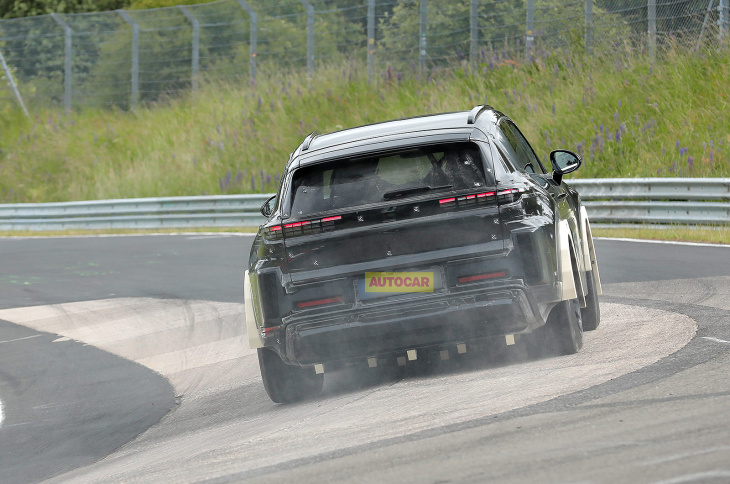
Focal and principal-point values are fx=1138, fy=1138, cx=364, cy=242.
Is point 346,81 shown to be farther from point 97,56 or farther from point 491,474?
point 491,474

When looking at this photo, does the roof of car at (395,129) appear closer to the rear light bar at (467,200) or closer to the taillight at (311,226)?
the rear light bar at (467,200)

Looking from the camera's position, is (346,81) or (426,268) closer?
(426,268)

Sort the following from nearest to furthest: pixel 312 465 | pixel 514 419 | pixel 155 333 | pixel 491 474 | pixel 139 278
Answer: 1. pixel 491 474
2. pixel 312 465
3. pixel 514 419
4. pixel 155 333
5. pixel 139 278

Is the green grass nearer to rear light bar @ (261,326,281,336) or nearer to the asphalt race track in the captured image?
the asphalt race track

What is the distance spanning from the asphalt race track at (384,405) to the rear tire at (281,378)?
113 mm

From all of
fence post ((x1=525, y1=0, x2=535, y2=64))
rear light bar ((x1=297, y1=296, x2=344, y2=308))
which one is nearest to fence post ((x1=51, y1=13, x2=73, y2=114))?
fence post ((x1=525, y1=0, x2=535, y2=64))

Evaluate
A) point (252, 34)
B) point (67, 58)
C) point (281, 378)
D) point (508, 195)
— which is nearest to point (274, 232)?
point (281, 378)

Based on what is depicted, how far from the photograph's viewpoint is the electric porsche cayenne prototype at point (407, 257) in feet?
22.0

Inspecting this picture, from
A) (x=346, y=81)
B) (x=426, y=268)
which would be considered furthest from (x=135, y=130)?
(x=426, y=268)

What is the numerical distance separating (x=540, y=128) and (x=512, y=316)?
18.4 meters

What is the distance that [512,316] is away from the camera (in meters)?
6.65

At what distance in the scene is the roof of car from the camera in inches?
292

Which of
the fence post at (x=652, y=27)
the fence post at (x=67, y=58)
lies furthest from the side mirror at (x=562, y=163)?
the fence post at (x=67, y=58)

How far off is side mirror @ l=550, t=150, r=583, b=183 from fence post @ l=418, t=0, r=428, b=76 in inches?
787
